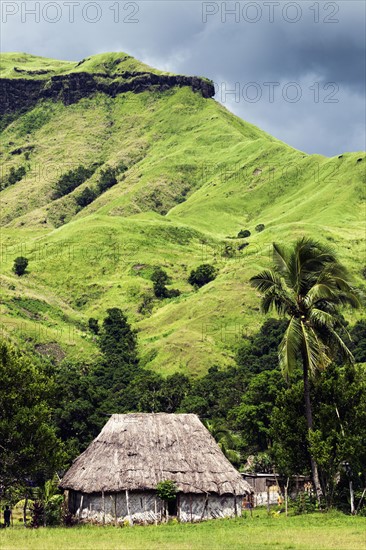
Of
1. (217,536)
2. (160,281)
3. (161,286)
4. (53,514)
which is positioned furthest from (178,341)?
(217,536)

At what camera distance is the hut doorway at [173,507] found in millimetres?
39125

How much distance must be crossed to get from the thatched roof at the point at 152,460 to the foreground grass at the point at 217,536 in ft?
7.73

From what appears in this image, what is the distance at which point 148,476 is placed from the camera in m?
39.1

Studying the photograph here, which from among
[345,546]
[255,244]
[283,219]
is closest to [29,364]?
[345,546]

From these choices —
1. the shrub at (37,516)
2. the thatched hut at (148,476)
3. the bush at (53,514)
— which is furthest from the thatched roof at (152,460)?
the shrub at (37,516)

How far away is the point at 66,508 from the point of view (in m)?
41.7

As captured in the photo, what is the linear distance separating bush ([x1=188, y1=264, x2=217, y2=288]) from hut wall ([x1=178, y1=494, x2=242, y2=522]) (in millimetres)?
113677

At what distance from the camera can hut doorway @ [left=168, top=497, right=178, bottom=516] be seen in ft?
128

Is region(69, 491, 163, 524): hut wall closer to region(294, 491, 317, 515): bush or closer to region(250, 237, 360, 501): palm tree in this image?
region(294, 491, 317, 515): bush

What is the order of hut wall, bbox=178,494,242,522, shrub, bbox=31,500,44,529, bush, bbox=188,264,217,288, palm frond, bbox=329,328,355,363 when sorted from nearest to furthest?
1. palm frond, bbox=329,328,355,363
2. shrub, bbox=31,500,44,529
3. hut wall, bbox=178,494,242,522
4. bush, bbox=188,264,217,288

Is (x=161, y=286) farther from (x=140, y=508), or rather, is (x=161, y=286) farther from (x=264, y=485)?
(x=140, y=508)

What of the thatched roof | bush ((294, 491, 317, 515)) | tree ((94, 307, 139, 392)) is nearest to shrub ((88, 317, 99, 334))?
tree ((94, 307, 139, 392))

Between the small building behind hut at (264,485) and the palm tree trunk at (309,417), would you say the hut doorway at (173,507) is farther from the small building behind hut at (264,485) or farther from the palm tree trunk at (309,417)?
the small building behind hut at (264,485)

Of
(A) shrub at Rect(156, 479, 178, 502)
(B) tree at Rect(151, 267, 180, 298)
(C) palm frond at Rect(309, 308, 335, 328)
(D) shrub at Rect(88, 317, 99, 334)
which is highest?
(B) tree at Rect(151, 267, 180, 298)
